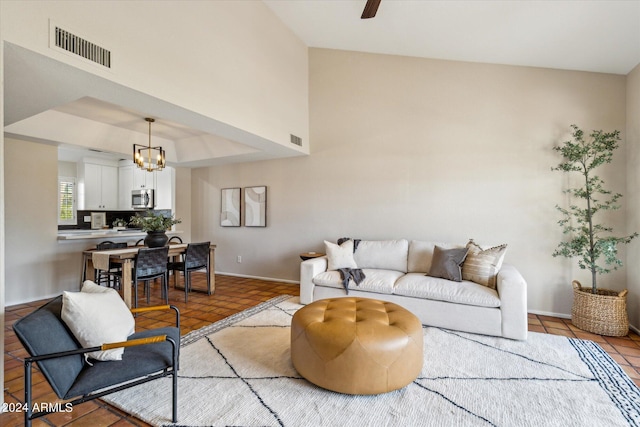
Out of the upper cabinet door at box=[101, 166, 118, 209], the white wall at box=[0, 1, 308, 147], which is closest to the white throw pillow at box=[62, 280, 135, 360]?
the white wall at box=[0, 1, 308, 147]

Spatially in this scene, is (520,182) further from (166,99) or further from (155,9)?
(155,9)

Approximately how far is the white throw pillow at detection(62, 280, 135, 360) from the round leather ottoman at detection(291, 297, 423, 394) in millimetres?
1125

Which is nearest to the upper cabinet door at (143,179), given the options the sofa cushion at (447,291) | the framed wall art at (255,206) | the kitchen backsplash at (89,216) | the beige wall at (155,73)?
the kitchen backsplash at (89,216)

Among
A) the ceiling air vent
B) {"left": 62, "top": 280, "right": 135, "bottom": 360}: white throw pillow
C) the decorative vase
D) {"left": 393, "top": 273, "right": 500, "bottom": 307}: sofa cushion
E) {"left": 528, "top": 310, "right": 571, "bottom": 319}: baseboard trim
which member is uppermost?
the ceiling air vent

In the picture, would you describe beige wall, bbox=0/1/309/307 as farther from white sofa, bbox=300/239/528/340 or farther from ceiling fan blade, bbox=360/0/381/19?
white sofa, bbox=300/239/528/340

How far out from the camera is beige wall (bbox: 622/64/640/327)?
3016 millimetres

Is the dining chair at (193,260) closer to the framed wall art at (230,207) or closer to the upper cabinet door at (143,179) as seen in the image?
the framed wall art at (230,207)

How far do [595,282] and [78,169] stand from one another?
958 centimetres

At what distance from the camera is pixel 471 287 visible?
3037 millimetres

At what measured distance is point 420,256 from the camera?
3.81 metres

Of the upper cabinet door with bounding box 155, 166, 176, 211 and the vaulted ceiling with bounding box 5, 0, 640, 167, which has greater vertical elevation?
the vaulted ceiling with bounding box 5, 0, 640, 167

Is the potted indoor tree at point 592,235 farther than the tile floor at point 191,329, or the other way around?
the potted indoor tree at point 592,235

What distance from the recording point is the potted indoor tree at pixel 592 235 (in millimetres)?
2924

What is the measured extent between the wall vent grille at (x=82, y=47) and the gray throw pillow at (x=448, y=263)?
3627 mm
